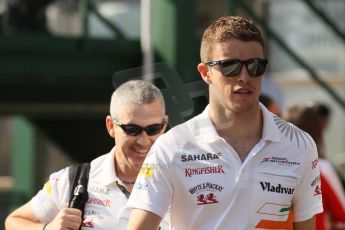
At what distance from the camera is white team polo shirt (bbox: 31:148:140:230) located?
4473mm

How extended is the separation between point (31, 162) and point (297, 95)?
6271mm

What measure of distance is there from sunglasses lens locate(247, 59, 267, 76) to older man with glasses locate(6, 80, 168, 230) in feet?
3.34

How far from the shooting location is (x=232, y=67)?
11.8 ft

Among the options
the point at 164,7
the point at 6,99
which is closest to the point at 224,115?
the point at 164,7

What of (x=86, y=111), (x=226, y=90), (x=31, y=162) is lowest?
(x=31, y=162)

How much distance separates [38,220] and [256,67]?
161cm

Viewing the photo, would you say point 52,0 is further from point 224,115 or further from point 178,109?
point 224,115

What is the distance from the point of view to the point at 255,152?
368 centimetres

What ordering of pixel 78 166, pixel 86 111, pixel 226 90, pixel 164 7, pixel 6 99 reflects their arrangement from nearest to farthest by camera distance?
pixel 226 90 < pixel 78 166 < pixel 164 7 < pixel 6 99 < pixel 86 111

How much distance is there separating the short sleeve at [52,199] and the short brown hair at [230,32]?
125cm

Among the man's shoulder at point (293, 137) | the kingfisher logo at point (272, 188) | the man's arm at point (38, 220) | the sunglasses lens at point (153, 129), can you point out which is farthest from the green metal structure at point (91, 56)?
the kingfisher logo at point (272, 188)

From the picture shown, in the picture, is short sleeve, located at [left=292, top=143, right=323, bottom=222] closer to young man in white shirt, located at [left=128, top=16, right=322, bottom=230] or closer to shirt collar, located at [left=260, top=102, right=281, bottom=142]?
young man in white shirt, located at [left=128, top=16, right=322, bottom=230]

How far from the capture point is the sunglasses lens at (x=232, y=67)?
3598 millimetres

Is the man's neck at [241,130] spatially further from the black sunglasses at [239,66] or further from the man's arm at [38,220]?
the man's arm at [38,220]
